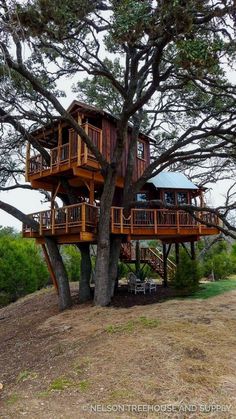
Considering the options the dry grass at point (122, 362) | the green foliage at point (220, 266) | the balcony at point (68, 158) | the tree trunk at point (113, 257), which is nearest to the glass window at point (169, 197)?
the tree trunk at point (113, 257)

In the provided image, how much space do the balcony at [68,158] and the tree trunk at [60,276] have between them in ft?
9.33

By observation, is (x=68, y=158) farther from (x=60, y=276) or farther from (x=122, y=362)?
(x=122, y=362)

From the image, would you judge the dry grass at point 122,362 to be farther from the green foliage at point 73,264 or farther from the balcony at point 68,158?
the green foliage at point 73,264

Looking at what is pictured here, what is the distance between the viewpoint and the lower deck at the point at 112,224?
1250 cm

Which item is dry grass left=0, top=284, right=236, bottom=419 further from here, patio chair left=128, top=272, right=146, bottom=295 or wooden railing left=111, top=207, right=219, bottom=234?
patio chair left=128, top=272, right=146, bottom=295

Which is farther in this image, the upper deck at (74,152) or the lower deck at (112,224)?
the upper deck at (74,152)

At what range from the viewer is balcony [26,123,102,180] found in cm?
1263

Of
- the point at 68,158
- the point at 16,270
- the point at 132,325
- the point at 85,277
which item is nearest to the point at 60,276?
the point at 85,277

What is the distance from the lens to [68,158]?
43.0 ft

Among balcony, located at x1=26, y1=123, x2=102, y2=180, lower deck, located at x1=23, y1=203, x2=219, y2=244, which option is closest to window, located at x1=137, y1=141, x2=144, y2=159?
lower deck, located at x1=23, y1=203, x2=219, y2=244

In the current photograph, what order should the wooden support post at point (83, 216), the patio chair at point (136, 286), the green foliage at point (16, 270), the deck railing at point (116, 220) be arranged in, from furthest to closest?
the green foliage at point (16, 270), the patio chair at point (136, 286), the deck railing at point (116, 220), the wooden support post at point (83, 216)

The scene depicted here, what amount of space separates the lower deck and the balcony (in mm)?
1584

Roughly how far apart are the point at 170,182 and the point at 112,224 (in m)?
6.00

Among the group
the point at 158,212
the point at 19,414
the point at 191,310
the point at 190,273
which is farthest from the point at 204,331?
the point at 158,212
